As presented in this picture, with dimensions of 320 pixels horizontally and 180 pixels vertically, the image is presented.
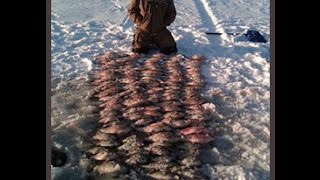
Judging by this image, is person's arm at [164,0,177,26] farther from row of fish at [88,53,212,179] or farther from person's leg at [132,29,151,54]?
row of fish at [88,53,212,179]

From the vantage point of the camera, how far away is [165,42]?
5.40 m

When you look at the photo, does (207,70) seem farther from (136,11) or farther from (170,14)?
(136,11)

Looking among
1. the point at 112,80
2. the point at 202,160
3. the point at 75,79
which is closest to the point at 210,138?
the point at 202,160

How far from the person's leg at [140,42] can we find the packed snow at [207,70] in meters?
0.16

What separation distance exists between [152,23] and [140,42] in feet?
0.88

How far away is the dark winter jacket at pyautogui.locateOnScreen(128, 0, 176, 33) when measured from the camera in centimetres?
523

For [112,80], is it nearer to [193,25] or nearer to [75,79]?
[75,79]

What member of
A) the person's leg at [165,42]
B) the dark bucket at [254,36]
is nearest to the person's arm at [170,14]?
the person's leg at [165,42]

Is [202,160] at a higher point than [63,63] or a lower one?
lower

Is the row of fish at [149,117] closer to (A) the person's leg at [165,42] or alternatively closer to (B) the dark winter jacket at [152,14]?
(A) the person's leg at [165,42]
